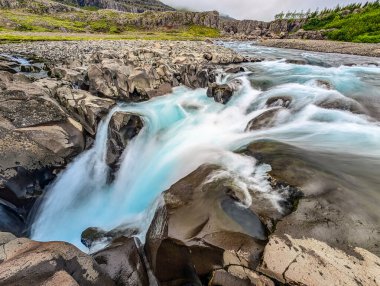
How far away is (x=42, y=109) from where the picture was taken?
10.3 m

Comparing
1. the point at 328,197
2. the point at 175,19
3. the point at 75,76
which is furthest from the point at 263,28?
the point at 328,197

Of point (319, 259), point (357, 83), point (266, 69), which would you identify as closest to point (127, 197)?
point (319, 259)

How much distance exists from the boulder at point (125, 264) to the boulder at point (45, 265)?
2.56ft

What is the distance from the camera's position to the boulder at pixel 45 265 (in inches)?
162

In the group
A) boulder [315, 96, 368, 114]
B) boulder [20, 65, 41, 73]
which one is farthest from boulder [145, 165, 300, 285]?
boulder [20, 65, 41, 73]

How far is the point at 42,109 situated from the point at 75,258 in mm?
7543

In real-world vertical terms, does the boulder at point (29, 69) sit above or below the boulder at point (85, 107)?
below

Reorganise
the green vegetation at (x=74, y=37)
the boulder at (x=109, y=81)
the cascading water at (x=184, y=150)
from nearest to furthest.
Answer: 1. the cascading water at (x=184, y=150)
2. the boulder at (x=109, y=81)
3. the green vegetation at (x=74, y=37)

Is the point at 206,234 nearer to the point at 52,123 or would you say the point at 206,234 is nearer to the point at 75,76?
the point at 52,123

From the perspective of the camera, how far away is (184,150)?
34.4ft

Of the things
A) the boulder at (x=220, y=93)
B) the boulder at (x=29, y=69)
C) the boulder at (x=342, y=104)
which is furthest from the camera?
the boulder at (x=29, y=69)

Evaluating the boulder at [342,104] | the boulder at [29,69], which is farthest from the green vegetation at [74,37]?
the boulder at [342,104]

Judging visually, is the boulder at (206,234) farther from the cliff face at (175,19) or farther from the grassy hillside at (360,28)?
the cliff face at (175,19)

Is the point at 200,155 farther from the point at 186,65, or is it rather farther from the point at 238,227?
the point at 186,65
